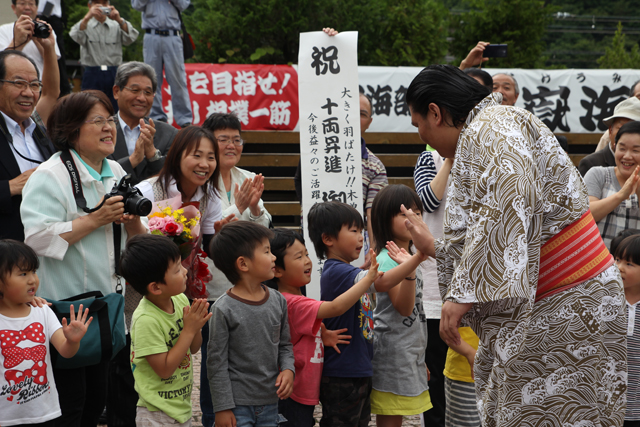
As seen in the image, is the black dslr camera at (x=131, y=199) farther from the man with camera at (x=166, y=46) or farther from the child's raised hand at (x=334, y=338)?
the man with camera at (x=166, y=46)

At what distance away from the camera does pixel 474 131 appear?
2.20 metres

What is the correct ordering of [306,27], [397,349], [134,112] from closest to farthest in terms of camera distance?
[397,349] < [134,112] < [306,27]

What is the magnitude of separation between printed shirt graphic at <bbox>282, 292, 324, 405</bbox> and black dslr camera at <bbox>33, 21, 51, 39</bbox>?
2.49 meters

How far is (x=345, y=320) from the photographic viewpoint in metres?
3.15

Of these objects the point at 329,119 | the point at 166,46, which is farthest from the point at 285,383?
the point at 166,46

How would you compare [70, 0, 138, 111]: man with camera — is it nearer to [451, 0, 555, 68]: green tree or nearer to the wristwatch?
the wristwatch

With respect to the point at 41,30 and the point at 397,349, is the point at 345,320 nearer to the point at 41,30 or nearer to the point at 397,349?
the point at 397,349

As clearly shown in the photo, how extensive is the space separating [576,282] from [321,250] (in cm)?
147

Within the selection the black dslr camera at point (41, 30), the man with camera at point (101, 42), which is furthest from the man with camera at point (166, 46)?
the black dslr camera at point (41, 30)

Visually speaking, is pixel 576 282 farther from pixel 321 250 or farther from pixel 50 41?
pixel 50 41

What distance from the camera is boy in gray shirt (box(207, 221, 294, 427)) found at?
2742 millimetres

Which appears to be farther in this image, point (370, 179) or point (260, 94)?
point (260, 94)

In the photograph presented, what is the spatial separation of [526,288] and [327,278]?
51.7 inches

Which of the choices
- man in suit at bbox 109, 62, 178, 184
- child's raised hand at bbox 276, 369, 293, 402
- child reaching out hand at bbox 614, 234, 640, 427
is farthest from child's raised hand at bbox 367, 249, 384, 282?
man in suit at bbox 109, 62, 178, 184
